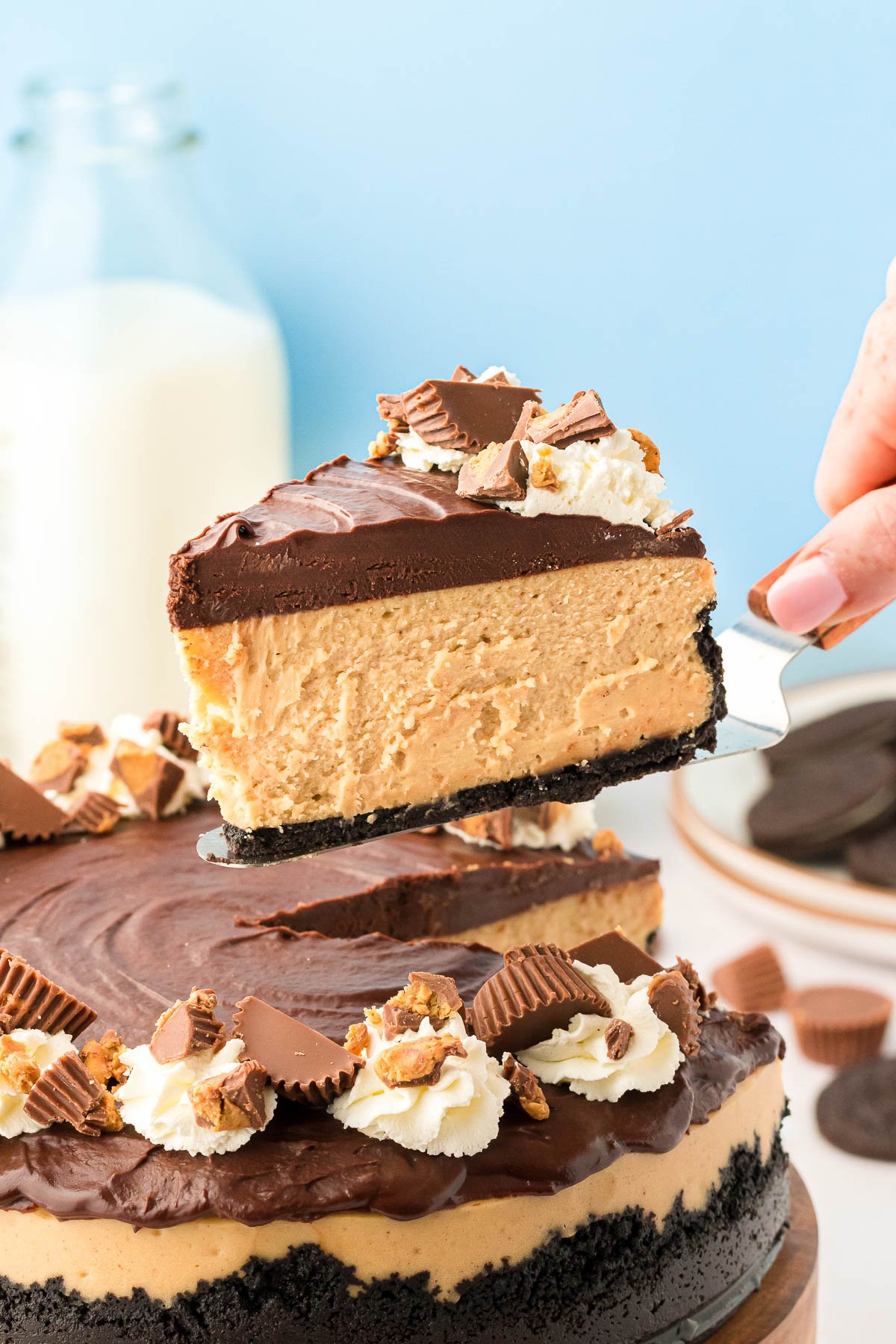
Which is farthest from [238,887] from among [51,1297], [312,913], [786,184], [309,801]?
[786,184]

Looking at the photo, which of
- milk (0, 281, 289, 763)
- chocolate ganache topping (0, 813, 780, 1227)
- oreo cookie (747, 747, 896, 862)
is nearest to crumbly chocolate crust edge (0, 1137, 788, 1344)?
chocolate ganache topping (0, 813, 780, 1227)

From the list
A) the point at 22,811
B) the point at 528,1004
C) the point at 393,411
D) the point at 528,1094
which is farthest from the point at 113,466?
the point at 528,1094

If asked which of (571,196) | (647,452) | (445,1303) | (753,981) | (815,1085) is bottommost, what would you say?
(815,1085)

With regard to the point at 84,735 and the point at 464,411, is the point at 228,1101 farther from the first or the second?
the point at 84,735

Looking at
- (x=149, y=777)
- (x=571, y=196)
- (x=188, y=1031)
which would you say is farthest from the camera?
(x=571, y=196)

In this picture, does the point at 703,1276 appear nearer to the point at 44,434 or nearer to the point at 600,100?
the point at 44,434

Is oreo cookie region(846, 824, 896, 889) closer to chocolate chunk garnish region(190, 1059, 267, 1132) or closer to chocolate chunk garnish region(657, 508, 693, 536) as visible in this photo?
chocolate chunk garnish region(657, 508, 693, 536)

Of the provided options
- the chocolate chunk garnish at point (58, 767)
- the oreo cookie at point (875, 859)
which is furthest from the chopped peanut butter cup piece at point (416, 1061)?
the oreo cookie at point (875, 859)
